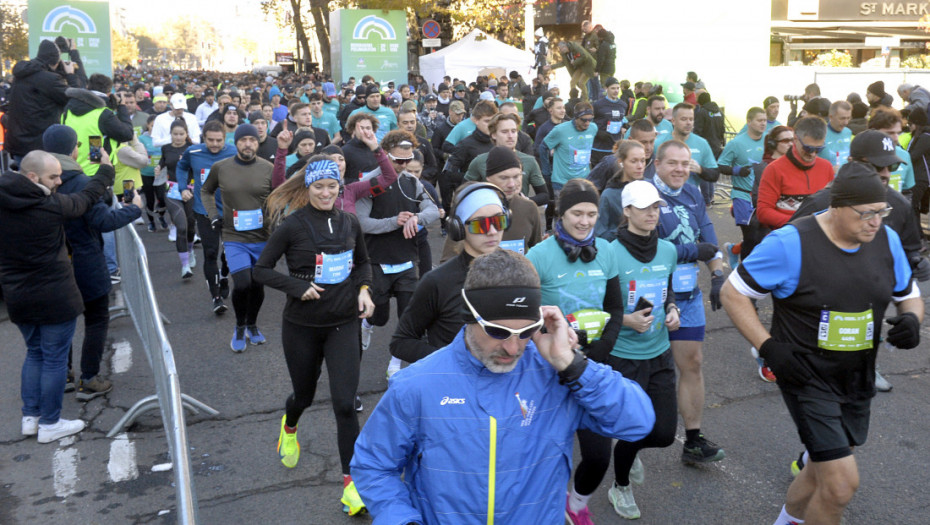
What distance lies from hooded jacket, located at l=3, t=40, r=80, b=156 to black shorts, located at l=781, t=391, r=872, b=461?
926cm

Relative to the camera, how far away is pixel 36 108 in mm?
10477

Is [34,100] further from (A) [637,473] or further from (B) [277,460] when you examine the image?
(A) [637,473]

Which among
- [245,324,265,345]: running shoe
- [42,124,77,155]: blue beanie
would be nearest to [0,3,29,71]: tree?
[245,324,265,345]: running shoe

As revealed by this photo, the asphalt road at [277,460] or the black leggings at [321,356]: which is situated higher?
the black leggings at [321,356]

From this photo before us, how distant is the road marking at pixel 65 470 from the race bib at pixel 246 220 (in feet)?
8.05

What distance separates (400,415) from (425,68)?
33.3m

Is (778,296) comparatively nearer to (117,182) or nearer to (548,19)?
(117,182)

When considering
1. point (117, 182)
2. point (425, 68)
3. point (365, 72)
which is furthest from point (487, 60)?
point (117, 182)

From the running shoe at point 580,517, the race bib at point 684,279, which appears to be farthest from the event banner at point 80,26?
the running shoe at point 580,517

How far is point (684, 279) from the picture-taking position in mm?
5105

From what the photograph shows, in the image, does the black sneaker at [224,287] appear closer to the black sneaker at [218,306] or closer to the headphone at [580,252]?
the black sneaker at [218,306]

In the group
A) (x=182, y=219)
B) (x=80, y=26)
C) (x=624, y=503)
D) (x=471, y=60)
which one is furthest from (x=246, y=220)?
(x=471, y=60)

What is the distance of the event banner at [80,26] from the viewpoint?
21.2 metres

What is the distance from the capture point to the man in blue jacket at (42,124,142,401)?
6441 millimetres
